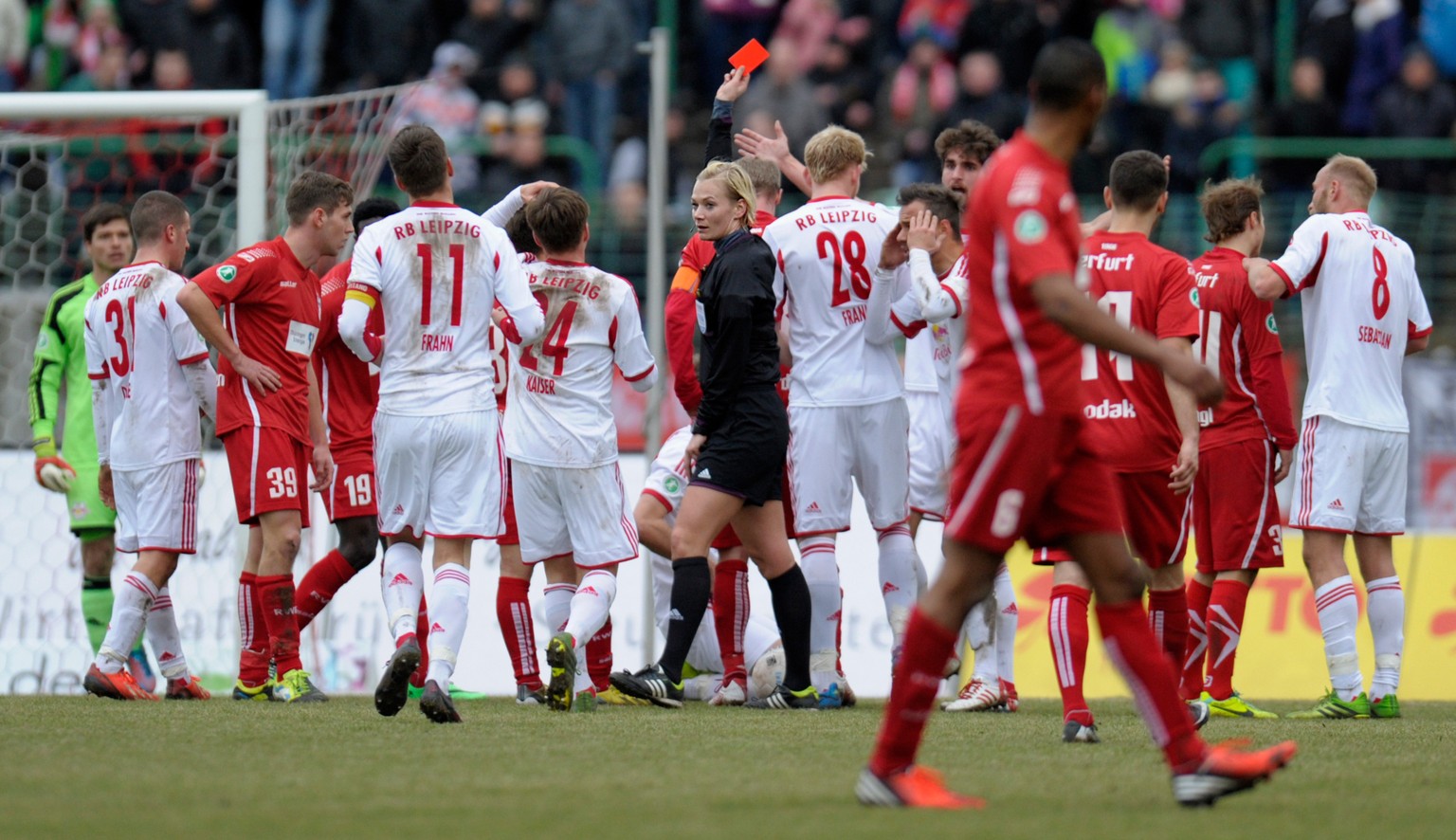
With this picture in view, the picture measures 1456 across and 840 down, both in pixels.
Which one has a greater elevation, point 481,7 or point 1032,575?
point 481,7

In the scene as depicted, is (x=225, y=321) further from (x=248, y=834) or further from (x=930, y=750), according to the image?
(x=248, y=834)

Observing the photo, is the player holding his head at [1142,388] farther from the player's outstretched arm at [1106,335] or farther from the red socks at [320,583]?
the red socks at [320,583]

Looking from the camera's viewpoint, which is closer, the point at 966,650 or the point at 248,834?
the point at 248,834

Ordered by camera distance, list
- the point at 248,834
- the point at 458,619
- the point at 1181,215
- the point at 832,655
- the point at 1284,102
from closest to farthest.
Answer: the point at 248,834, the point at 458,619, the point at 832,655, the point at 1181,215, the point at 1284,102

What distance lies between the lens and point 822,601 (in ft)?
30.1

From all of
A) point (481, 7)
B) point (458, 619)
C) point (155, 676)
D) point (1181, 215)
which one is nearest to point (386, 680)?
point (458, 619)

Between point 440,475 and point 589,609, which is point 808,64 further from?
point 440,475

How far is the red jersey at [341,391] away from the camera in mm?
9453

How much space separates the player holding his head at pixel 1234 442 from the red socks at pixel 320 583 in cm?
419

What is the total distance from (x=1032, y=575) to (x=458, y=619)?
486cm

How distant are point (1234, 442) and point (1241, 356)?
1.41ft

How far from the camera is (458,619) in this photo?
7695mm

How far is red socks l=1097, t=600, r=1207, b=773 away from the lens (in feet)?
17.0

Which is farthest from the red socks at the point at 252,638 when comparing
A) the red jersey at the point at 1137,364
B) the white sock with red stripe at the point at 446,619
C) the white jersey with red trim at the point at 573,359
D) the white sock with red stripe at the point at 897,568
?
the red jersey at the point at 1137,364
